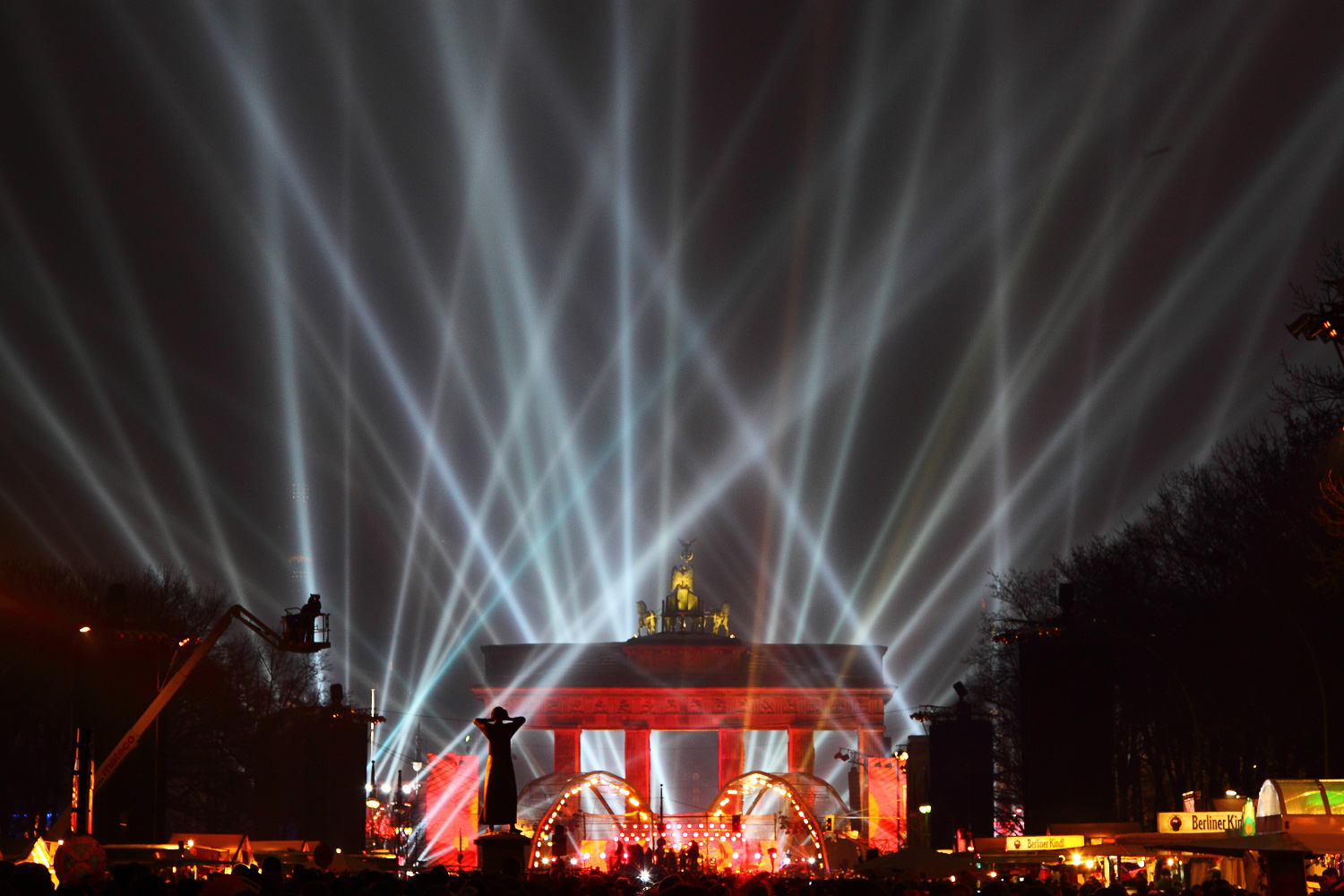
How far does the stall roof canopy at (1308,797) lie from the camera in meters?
22.2

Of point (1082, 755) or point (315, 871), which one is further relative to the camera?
point (1082, 755)

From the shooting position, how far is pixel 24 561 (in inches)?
2062

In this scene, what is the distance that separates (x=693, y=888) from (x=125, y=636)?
3239 cm

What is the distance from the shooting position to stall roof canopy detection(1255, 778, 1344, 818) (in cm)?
2220

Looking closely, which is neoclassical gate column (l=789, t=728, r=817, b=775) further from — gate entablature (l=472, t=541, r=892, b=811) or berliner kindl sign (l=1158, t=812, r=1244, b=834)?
berliner kindl sign (l=1158, t=812, r=1244, b=834)

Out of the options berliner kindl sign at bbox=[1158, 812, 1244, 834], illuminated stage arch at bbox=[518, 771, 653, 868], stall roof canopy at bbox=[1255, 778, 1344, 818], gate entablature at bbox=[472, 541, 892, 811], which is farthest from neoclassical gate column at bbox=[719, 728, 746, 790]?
stall roof canopy at bbox=[1255, 778, 1344, 818]

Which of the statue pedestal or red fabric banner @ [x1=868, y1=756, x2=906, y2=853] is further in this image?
red fabric banner @ [x1=868, y1=756, x2=906, y2=853]

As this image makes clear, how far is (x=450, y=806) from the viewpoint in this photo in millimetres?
69625

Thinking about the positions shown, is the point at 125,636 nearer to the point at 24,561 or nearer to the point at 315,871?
the point at 24,561

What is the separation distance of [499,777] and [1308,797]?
17.0 meters

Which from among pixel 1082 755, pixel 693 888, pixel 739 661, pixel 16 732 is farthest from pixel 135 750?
pixel 739 661

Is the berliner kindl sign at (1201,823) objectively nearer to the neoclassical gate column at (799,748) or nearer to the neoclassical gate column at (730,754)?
the neoclassical gate column at (799,748)

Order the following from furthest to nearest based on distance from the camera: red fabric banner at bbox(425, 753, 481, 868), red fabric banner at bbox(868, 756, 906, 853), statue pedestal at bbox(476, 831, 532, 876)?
red fabric banner at bbox(868, 756, 906, 853) → red fabric banner at bbox(425, 753, 481, 868) → statue pedestal at bbox(476, 831, 532, 876)

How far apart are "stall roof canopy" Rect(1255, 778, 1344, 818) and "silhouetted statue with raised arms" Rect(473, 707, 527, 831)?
15626mm
